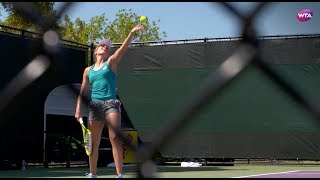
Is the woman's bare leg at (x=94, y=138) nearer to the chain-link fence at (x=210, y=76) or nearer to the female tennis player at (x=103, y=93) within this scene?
the female tennis player at (x=103, y=93)

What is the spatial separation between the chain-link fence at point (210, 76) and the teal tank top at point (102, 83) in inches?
152

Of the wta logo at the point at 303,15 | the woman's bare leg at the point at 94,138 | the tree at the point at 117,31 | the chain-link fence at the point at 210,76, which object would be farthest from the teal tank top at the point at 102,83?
the tree at the point at 117,31

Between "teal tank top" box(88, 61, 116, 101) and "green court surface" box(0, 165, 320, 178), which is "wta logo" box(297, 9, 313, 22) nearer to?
"teal tank top" box(88, 61, 116, 101)

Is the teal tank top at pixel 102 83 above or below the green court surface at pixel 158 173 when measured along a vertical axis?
above

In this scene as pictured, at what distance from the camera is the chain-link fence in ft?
3.05

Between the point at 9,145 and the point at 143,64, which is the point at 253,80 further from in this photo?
the point at 9,145

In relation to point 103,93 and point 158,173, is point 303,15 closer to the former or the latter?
point 103,93

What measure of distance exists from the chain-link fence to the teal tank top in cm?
387

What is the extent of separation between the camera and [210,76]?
977 millimetres

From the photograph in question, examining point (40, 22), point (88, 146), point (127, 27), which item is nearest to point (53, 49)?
point (40, 22)

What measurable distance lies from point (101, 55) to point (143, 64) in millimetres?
6220

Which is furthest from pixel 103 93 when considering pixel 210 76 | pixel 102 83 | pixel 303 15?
pixel 210 76

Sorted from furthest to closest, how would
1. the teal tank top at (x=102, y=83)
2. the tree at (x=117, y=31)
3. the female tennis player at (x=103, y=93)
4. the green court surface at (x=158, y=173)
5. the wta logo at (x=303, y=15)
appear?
the tree at (x=117, y=31) < the green court surface at (x=158, y=173) < the teal tank top at (x=102, y=83) < the female tennis player at (x=103, y=93) < the wta logo at (x=303, y=15)

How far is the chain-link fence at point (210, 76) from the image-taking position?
929 mm
